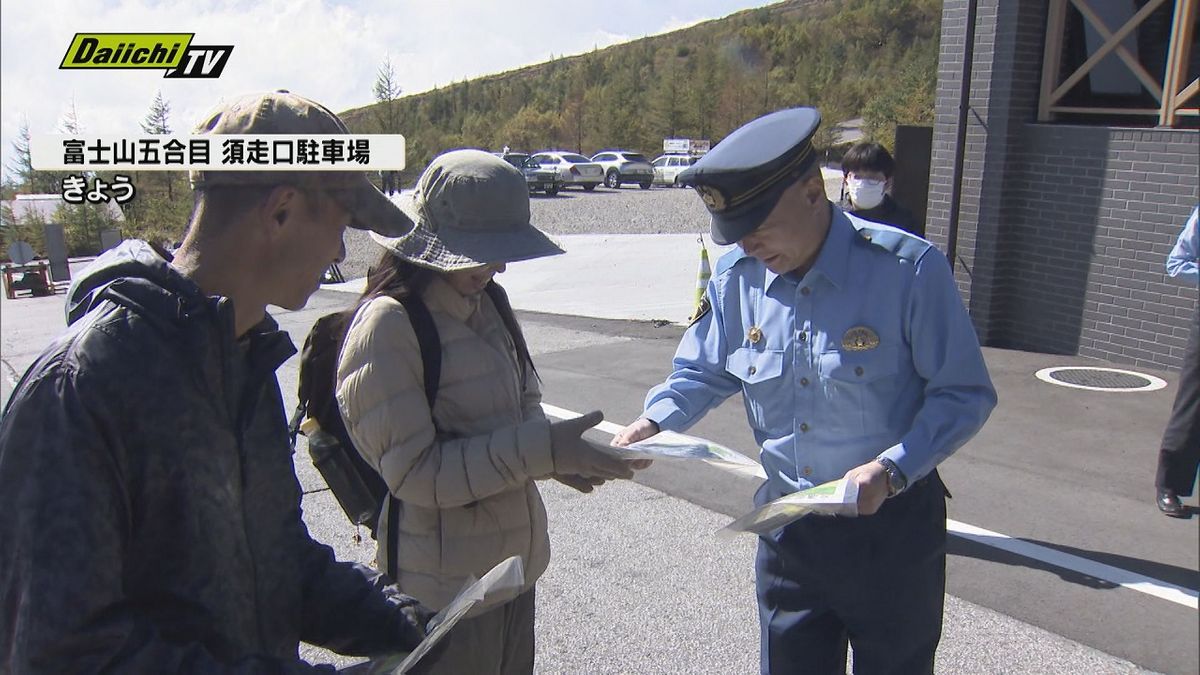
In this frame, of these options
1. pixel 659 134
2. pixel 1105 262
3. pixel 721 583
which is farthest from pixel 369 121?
pixel 721 583

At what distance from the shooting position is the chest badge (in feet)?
7.61

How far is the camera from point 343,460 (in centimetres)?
261

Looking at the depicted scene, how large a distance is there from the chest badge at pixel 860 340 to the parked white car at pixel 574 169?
37.0m

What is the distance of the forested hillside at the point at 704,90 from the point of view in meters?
57.2

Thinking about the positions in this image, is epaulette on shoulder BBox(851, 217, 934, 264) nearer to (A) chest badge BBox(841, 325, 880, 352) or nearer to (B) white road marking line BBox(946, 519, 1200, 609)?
(A) chest badge BBox(841, 325, 880, 352)

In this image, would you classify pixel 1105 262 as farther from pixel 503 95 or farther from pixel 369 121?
pixel 503 95

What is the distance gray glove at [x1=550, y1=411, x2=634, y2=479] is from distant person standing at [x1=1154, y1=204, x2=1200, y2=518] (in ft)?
12.5

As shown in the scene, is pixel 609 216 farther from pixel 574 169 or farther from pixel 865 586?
pixel 865 586

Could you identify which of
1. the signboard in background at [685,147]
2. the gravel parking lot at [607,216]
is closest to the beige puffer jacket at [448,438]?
the gravel parking lot at [607,216]

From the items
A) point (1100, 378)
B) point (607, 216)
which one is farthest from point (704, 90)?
point (1100, 378)

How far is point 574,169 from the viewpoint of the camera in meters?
39.4

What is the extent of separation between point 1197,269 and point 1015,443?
6.11 ft

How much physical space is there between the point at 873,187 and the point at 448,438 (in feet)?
14.3
